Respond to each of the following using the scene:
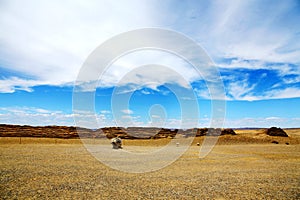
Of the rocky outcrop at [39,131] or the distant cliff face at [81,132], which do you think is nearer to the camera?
the distant cliff face at [81,132]

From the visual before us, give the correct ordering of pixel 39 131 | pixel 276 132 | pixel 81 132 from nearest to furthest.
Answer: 1. pixel 276 132
2. pixel 39 131
3. pixel 81 132

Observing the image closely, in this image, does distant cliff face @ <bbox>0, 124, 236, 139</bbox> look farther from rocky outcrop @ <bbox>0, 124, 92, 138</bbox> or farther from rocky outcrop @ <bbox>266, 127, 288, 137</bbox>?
rocky outcrop @ <bbox>266, 127, 288, 137</bbox>

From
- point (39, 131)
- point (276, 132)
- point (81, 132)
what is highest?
point (39, 131)

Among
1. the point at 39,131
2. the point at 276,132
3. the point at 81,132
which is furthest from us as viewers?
the point at 81,132

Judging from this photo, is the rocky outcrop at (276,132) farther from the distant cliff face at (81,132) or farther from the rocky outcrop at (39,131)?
the rocky outcrop at (39,131)

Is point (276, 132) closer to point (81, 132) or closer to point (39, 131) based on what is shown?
Result: point (81, 132)

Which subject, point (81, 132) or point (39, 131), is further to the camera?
point (81, 132)

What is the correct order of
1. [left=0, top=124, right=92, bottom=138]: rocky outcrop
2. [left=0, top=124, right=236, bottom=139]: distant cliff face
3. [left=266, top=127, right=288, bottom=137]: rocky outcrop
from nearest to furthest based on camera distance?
[left=266, top=127, right=288, bottom=137]: rocky outcrop → [left=0, top=124, right=236, bottom=139]: distant cliff face → [left=0, top=124, right=92, bottom=138]: rocky outcrop

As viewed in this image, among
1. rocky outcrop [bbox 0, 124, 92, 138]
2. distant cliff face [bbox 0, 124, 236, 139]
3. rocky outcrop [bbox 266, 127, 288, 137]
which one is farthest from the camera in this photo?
rocky outcrop [bbox 0, 124, 92, 138]

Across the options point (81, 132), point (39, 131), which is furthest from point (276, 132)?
point (39, 131)

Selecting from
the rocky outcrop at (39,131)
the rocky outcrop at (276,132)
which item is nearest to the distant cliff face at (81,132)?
the rocky outcrop at (39,131)

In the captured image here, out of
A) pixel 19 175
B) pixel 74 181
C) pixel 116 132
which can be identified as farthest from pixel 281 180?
pixel 116 132

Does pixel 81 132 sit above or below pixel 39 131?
below

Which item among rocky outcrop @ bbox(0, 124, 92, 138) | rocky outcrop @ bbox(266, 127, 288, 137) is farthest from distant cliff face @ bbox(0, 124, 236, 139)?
rocky outcrop @ bbox(266, 127, 288, 137)
